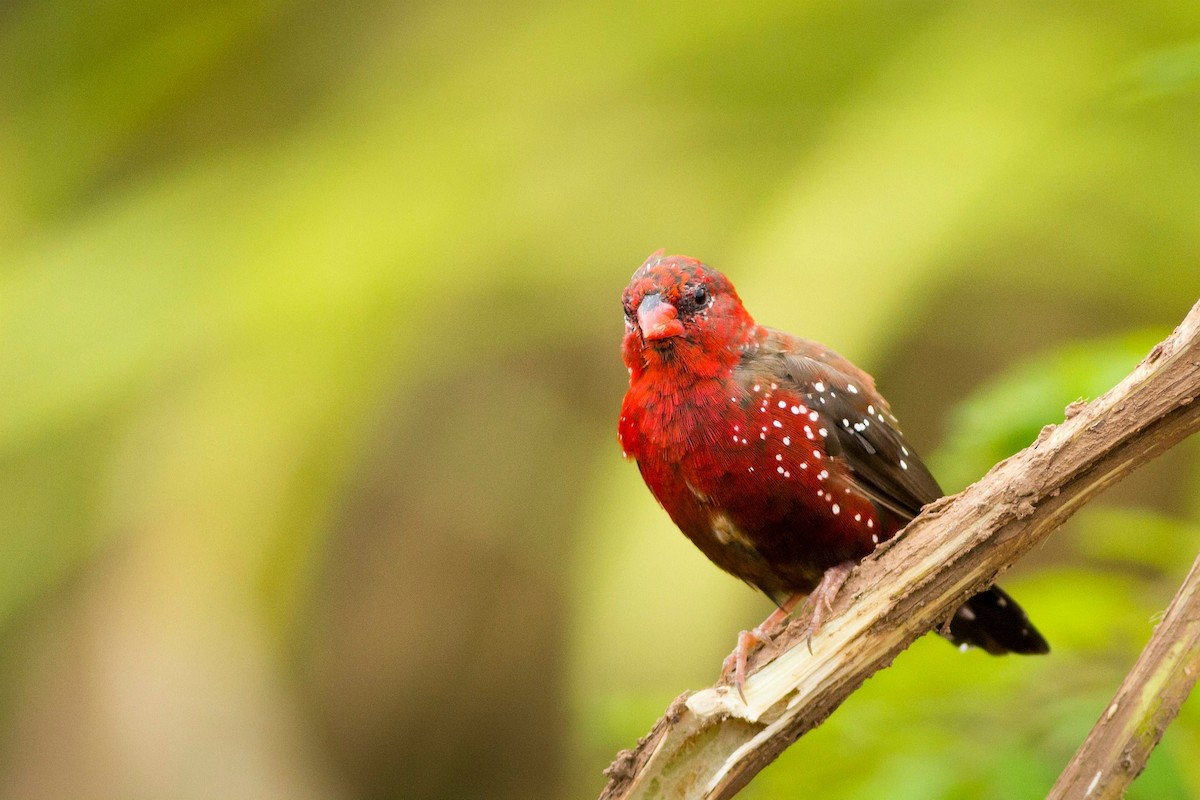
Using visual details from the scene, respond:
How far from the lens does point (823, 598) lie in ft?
8.35

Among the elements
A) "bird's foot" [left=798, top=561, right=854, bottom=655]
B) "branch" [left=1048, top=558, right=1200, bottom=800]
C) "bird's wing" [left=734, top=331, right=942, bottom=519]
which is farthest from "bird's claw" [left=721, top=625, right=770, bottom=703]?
"branch" [left=1048, top=558, right=1200, bottom=800]

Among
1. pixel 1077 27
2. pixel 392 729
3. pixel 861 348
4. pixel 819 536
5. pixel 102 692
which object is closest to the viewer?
pixel 819 536

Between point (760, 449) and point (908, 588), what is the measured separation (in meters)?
0.64

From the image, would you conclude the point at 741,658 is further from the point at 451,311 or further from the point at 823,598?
the point at 451,311

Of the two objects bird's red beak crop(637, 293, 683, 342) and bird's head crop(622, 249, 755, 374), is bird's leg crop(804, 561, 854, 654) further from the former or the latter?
bird's red beak crop(637, 293, 683, 342)

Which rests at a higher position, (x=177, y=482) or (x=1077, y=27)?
(x=177, y=482)

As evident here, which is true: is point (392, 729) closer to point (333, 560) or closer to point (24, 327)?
point (333, 560)

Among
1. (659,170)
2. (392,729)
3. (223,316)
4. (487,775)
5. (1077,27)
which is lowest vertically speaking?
(487,775)

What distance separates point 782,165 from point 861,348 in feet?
4.25

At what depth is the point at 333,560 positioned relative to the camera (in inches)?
222

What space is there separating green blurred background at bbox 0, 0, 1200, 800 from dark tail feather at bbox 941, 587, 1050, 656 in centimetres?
150

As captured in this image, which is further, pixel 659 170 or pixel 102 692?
pixel 659 170

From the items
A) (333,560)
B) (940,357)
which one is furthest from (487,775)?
(940,357)

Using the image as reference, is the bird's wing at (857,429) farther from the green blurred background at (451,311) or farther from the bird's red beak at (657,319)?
the green blurred background at (451,311)
